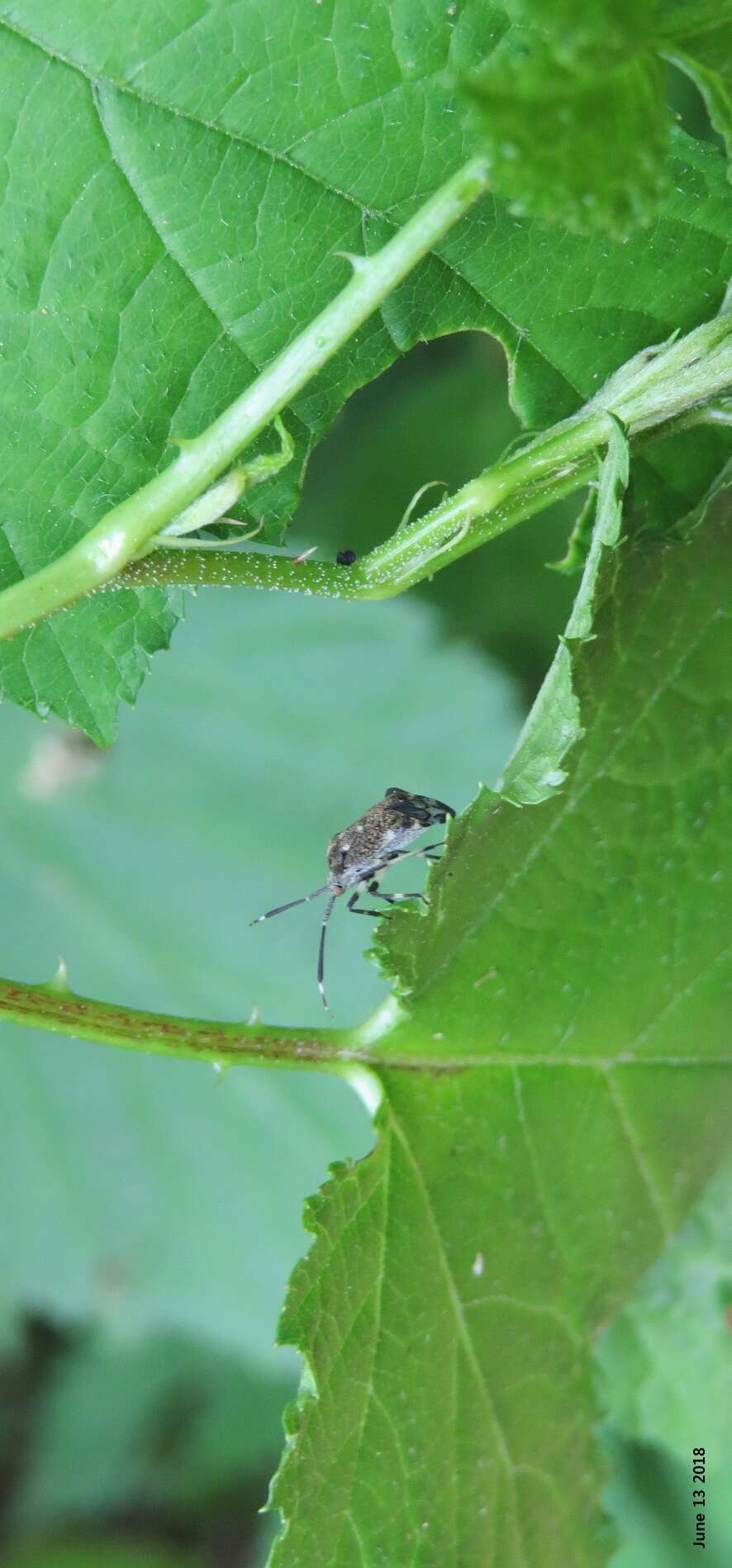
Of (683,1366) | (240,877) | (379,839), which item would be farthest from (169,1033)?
(683,1366)

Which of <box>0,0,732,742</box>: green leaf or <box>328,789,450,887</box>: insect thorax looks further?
<box>328,789,450,887</box>: insect thorax

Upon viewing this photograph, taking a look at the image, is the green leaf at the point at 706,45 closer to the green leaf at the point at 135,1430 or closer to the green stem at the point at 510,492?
the green stem at the point at 510,492

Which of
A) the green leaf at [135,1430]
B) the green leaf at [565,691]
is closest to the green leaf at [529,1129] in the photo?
the green leaf at [565,691]

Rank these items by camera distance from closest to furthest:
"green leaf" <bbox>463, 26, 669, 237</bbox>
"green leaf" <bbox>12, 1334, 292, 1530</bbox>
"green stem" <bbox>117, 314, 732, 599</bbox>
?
"green leaf" <bbox>463, 26, 669, 237</bbox> → "green stem" <bbox>117, 314, 732, 599</bbox> → "green leaf" <bbox>12, 1334, 292, 1530</bbox>

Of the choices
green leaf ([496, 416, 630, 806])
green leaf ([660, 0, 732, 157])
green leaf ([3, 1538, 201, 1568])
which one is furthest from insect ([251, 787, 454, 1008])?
green leaf ([3, 1538, 201, 1568])

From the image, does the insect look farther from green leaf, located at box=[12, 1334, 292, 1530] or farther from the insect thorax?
green leaf, located at box=[12, 1334, 292, 1530]
